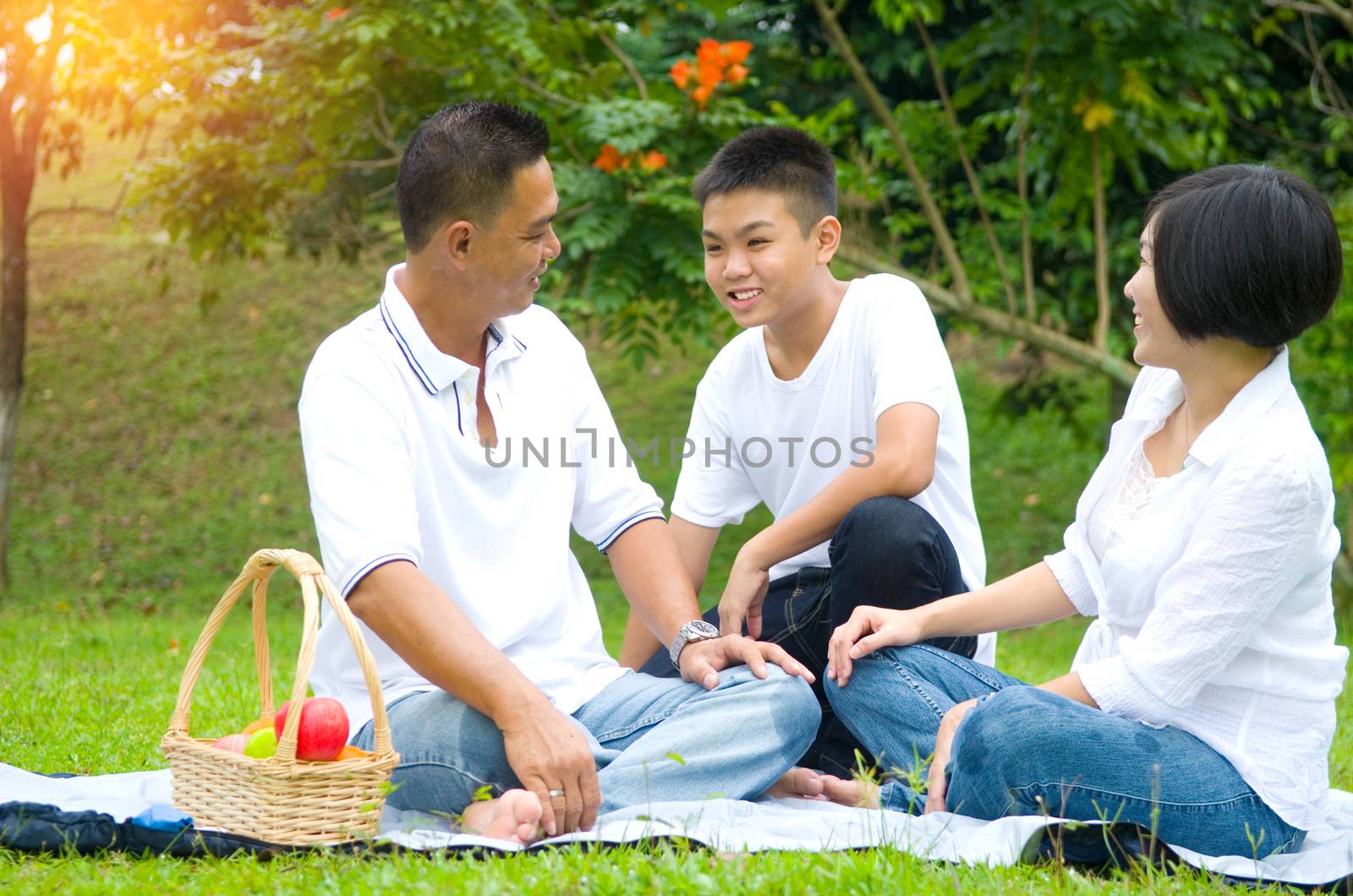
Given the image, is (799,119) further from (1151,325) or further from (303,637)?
(303,637)

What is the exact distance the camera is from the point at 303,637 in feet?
9.10

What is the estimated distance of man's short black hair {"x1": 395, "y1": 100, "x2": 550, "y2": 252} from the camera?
340 cm

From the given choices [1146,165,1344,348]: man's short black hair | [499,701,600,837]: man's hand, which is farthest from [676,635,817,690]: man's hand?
[1146,165,1344,348]: man's short black hair

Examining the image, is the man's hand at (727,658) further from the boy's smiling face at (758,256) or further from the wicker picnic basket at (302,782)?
the boy's smiling face at (758,256)

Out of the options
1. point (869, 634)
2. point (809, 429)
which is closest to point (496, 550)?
point (869, 634)

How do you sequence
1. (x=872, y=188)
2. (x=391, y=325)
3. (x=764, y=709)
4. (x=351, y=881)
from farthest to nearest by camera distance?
(x=872, y=188) → (x=391, y=325) → (x=764, y=709) → (x=351, y=881)

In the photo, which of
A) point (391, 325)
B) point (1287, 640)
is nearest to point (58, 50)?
point (391, 325)

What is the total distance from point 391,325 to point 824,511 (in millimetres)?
1292

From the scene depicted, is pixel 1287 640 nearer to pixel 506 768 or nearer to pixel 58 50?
pixel 506 768

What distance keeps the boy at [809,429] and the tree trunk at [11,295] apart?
7.63 metres

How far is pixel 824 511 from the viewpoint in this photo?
144 inches

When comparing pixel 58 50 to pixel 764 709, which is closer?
pixel 764 709

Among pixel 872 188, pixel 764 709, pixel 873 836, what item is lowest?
pixel 873 836

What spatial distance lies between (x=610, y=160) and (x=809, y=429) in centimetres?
338
